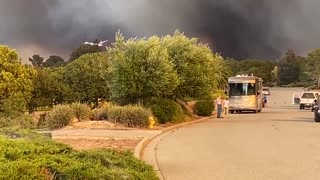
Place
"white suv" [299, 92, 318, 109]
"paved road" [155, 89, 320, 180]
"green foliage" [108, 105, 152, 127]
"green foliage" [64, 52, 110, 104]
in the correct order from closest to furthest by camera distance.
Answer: "paved road" [155, 89, 320, 180]
"green foliage" [108, 105, 152, 127]
"green foliage" [64, 52, 110, 104]
"white suv" [299, 92, 318, 109]

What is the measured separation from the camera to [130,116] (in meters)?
26.7

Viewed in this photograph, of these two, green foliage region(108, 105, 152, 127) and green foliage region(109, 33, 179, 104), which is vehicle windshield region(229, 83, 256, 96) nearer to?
green foliage region(109, 33, 179, 104)

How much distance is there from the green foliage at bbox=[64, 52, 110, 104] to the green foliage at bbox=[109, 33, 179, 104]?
1991 cm

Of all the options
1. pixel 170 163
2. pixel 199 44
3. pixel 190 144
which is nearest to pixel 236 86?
pixel 199 44

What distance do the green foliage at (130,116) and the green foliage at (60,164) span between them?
15.1m

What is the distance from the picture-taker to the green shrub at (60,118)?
25.9 meters

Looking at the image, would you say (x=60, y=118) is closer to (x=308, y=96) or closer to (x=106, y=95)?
(x=106, y=95)

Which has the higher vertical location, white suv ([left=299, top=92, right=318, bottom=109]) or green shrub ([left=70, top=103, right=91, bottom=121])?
white suv ([left=299, top=92, right=318, bottom=109])

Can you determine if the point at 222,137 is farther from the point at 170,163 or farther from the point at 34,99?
the point at 34,99

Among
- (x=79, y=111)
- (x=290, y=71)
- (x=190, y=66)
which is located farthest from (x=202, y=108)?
(x=290, y=71)

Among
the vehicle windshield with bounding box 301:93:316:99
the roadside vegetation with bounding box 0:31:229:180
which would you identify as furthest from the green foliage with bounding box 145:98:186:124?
the vehicle windshield with bounding box 301:93:316:99

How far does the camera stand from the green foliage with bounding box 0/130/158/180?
7.64 meters

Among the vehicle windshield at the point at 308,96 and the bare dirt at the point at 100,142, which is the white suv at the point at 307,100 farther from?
the bare dirt at the point at 100,142

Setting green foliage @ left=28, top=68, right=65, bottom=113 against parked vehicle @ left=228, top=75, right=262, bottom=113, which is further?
green foliage @ left=28, top=68, right=65, bottom=113
